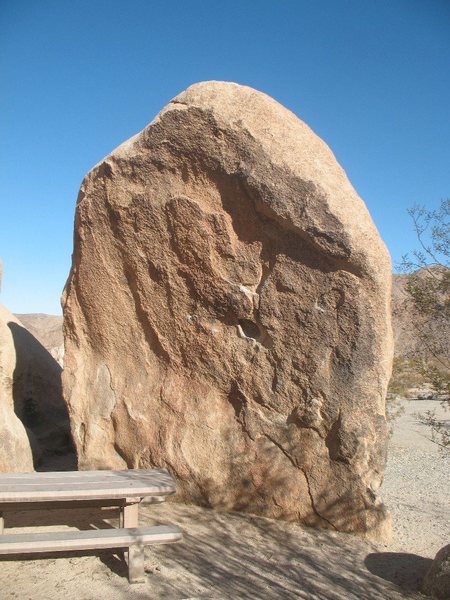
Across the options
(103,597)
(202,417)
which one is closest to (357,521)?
(202,417)

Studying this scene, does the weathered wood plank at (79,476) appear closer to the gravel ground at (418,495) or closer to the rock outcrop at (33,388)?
the gravel ground at (418,495)

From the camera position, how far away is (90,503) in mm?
3660

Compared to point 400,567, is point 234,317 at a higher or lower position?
higher

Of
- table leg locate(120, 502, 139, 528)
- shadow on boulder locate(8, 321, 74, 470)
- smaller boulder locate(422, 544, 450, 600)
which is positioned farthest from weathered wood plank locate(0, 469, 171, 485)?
shadow on boulder locate(8, 321, 74, 470)

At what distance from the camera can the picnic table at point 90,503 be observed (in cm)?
325

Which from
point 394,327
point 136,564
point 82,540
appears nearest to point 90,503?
point 82,540

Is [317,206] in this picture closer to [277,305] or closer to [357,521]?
[277,305]

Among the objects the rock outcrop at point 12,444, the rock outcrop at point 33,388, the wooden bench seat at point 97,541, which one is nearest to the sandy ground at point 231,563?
the wooden bench seat at point 97,541

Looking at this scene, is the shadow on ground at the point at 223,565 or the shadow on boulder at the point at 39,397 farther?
A: the shadow on boulder at the point at 39,397

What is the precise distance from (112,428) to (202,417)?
0.89 meters

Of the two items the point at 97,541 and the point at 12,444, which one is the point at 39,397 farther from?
the point at 97,541

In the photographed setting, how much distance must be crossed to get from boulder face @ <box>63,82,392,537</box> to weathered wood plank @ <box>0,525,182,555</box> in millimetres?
1275

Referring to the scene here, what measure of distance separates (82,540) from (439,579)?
2289 millimetres

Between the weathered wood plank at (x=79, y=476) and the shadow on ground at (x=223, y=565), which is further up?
the weathered wood plank at (x=79, y=476)
